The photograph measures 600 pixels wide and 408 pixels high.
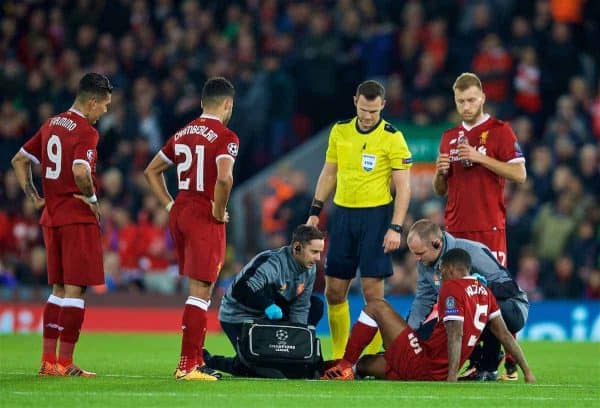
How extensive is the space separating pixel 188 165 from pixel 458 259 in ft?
6.82

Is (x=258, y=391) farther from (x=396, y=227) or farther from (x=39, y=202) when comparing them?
(x=39, y=202)

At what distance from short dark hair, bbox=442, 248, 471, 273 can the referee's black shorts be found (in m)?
1.13

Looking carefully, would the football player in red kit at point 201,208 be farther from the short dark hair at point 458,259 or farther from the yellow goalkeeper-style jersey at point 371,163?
the short dark hair at point 458,259

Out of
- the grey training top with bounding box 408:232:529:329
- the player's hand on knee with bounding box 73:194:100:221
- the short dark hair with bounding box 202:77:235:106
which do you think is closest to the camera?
the short dark hair with bounding box 202:77:235:106

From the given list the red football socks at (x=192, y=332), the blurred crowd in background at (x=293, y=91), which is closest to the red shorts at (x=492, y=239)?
the red football socks at (x=192, y=332)

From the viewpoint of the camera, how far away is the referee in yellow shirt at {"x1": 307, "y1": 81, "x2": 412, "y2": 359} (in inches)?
Result: 434

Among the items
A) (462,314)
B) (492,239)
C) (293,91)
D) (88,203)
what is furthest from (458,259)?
(293,91)

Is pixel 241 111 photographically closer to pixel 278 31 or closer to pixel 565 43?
pixel 278 31

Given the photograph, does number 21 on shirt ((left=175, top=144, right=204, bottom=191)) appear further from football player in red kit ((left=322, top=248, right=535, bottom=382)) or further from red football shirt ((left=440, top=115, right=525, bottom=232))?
red football shirt ((left=440, top=115, right=525, bottom=232))

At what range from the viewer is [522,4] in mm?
19641

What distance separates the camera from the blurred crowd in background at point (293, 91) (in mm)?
17594

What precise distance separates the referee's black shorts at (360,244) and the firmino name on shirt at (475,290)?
1285 mm

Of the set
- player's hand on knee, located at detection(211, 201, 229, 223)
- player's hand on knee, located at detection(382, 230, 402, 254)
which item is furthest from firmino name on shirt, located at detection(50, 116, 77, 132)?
player's hand on knee, located at detection(382, 230, 402, 254)

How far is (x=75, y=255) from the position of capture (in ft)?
33.2
